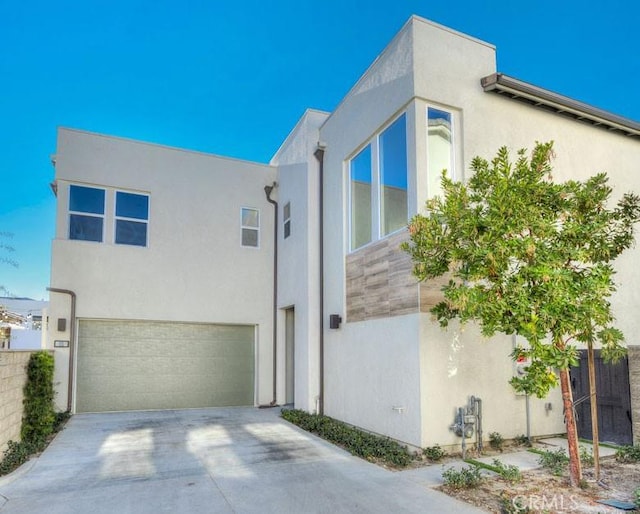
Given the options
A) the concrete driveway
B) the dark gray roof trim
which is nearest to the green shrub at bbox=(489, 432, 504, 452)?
the concrete driveway

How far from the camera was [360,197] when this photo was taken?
874cm

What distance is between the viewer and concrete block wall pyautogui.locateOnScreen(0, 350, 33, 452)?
5773mm

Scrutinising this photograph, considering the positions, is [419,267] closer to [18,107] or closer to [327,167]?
[327,167]

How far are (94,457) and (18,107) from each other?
1343cm

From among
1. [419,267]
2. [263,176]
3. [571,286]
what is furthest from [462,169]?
[263,176]

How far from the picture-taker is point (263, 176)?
12.6 m

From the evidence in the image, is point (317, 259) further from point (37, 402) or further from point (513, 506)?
point (513, 506)

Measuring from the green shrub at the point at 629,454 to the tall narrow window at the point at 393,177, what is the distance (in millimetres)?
4280

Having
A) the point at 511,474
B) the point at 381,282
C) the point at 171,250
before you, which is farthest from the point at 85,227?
→ the point at 511,474

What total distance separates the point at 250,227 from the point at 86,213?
400 cm

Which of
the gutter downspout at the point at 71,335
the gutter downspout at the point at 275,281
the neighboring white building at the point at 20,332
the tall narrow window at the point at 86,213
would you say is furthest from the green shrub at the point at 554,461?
the tall narrow window at the point at 86,213

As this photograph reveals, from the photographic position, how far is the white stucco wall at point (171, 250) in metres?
10.6

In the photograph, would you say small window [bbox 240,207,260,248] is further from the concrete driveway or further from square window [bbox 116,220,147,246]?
the concrete driveway

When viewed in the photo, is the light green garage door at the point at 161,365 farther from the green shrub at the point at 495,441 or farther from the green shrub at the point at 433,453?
the green shrub at the point at 495,441
